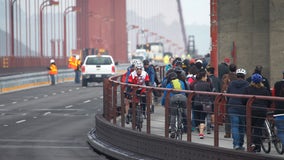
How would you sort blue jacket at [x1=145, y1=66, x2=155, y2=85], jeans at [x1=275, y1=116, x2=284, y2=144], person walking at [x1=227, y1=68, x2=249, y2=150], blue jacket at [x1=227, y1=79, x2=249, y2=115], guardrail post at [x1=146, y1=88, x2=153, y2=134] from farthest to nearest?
blue jacket at [x1=145, y1=66, x2=155, y2=85]
guardrail post at [x1=146, y1=88, x2=153, y2=134]
blue jacket at [x1=227, y1=79, x2=249, y2=115]
person walking at [x1=227, y1=68, x2=249, y2=150]
jeans at [x1=275, y1=116, x2=284, y2=144]

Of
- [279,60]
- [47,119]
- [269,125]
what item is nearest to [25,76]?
[47,119]

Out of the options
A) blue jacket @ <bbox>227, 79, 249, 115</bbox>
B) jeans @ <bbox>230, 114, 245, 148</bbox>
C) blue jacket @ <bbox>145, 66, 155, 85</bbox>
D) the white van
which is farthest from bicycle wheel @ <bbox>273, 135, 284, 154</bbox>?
the white van

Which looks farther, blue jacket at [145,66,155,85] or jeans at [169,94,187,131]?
blue jacket at [145,66,155,85]

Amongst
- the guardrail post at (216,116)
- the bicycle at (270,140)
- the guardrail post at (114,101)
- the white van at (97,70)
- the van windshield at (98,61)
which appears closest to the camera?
the bicycle at (270,140)

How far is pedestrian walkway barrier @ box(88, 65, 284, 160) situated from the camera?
47.3 feet

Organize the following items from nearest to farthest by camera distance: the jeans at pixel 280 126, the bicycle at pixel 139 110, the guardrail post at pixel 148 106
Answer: the jeans at pixel 280 126
the guardrail post at pixel 148 106
the bicycle at pixel 139 110

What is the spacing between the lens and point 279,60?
28969 millimetres

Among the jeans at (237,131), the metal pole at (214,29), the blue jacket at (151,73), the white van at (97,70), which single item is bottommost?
the white van at (97,70)

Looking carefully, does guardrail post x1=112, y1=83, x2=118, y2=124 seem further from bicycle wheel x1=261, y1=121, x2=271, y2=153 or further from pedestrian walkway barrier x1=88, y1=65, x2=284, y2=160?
bicycle wheel x1=261, y1=121, x2=271, y2=153

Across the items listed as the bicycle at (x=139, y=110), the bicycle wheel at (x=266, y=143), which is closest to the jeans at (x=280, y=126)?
the bicycle wheel at (x=266, y=143)

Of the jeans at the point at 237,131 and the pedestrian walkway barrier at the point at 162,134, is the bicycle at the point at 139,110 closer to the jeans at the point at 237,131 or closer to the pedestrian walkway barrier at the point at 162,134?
the pedestrian walkway barrier at the point at 162,134

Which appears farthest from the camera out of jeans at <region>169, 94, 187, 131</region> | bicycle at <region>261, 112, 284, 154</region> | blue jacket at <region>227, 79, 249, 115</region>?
jeans at <region>169, 94, 187, 131</region>

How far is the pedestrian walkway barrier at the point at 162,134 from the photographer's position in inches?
568

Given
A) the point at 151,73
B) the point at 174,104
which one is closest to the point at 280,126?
the point at 174,104
